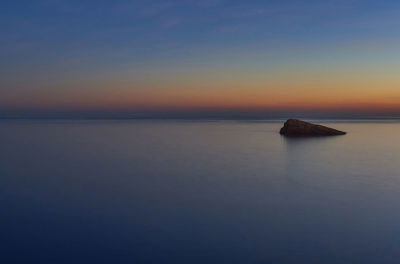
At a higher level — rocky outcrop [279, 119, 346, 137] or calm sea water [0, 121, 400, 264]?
rocky outcrop [279, 119, 346, 137]

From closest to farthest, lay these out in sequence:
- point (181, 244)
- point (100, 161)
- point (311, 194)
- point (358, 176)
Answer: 1. point (181, 244)
2. point (311, 194)
3. point (358, 176)
4. point (100, 161)

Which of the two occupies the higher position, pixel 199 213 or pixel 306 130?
pixel 306 130

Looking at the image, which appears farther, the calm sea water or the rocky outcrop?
the rocky outcrop

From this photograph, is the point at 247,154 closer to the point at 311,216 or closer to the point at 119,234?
the point at 311,216

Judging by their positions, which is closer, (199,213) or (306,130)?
(199,213)

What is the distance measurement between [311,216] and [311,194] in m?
2.37

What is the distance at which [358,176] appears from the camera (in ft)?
42.4

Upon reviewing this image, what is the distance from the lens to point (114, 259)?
5.51m

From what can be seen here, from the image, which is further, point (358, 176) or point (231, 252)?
point (358, 176)

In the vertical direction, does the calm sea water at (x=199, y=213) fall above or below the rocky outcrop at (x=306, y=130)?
below

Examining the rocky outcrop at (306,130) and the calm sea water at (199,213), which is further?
the rocky outcrop at (306,130)

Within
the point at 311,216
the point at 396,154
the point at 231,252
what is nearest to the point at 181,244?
the point at 231,252

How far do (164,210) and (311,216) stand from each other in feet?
11.3

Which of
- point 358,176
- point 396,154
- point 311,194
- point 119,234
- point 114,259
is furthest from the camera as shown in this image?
point 396,154
